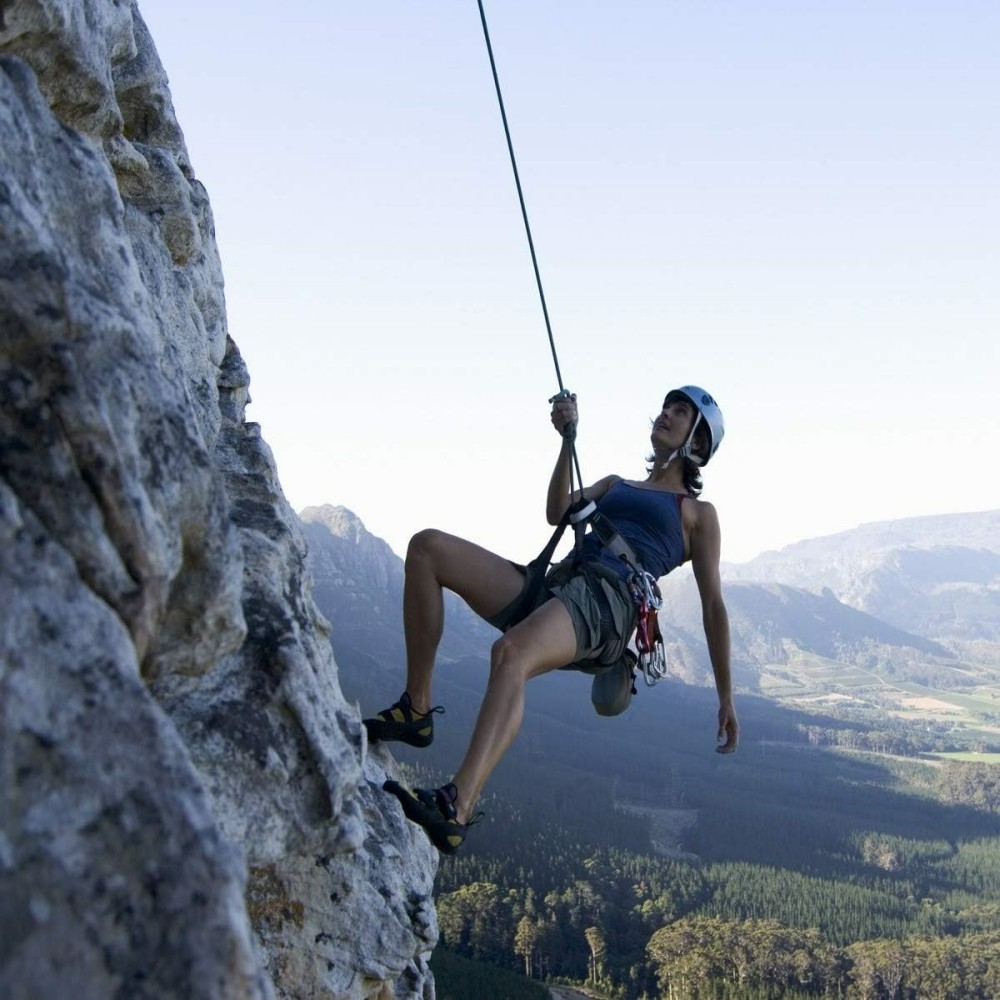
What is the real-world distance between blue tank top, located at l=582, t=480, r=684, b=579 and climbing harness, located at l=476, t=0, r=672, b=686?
0.09m

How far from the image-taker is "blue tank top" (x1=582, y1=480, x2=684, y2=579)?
744 cm

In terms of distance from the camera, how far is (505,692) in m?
6.04

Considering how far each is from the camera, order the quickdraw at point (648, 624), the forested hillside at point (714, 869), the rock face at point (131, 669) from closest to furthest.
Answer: the rock face at point (131, 669) < the quickdraw at point (648, 624) < the forested hillside at point (714, 869)

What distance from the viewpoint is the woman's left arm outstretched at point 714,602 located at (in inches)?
295

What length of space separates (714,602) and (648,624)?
612 millimetres

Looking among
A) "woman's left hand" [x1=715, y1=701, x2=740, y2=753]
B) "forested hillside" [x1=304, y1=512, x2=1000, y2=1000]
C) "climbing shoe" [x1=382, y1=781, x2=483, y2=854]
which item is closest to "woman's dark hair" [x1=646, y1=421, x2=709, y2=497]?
"woman's left hand" [x1=715, y1=701, x2=740, y2=753]

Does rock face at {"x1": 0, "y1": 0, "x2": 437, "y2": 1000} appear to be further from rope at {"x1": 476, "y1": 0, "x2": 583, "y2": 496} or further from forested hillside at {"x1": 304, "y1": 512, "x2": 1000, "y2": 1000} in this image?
forested hillside at {"x1": 304, "y1": 512, "x2": 1000, "y2": 1000}

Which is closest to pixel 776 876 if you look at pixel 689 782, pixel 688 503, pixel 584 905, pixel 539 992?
pixel 584 905

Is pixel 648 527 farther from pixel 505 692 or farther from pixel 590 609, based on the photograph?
pixel 505 692

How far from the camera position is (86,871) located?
2902 millimetres

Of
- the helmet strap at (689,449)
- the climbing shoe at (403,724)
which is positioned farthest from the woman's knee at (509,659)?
the helmet strap at (689,449)

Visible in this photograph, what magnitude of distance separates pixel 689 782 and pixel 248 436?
549 feet


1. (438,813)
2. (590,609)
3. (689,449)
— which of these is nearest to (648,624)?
(590,609)

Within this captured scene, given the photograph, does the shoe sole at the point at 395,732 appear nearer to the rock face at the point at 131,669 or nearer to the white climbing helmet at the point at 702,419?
the rock face at the point at 131,669
